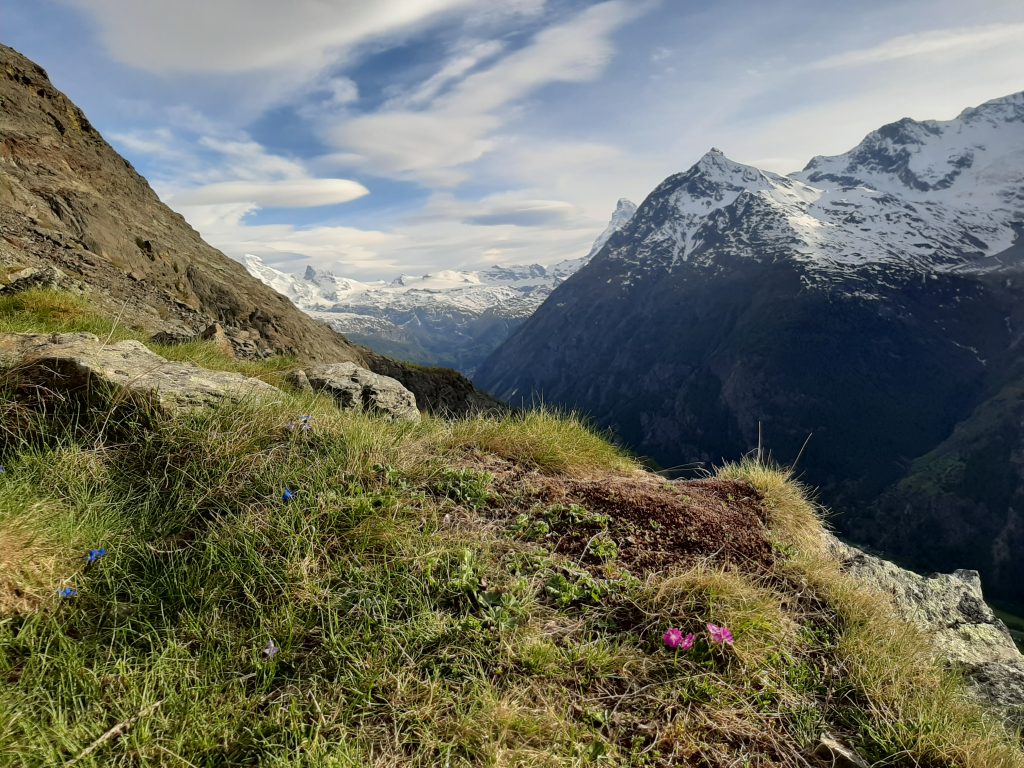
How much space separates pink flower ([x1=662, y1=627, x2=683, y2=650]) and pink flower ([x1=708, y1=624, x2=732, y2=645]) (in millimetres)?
240

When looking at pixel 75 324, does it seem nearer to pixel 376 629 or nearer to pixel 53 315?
pixel 53 315

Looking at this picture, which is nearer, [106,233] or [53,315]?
[53,315]

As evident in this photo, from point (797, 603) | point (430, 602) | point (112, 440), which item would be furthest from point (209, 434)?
point (797, 603)

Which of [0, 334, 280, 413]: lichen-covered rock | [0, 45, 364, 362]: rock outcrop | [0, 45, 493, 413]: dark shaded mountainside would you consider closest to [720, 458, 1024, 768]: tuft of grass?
[0, 334, 280, 413]: lichen-covered rock

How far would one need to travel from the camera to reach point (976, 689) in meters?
5.26

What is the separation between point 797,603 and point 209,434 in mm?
5874

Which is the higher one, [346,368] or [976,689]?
[346,368]

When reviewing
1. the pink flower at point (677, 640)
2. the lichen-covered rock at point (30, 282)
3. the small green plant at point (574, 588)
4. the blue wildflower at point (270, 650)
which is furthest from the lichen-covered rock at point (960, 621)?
the lichen-covered rock at point (30, 282)

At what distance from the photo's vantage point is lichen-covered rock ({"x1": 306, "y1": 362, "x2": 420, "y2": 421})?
8820 mm

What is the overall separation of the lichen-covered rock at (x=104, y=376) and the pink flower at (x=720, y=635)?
17.2 ft

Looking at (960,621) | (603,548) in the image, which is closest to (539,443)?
(603,548)

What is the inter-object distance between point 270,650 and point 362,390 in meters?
6.32

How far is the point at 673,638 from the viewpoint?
12.5 ft

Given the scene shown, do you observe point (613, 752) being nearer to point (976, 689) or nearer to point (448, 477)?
point (448, 477)
